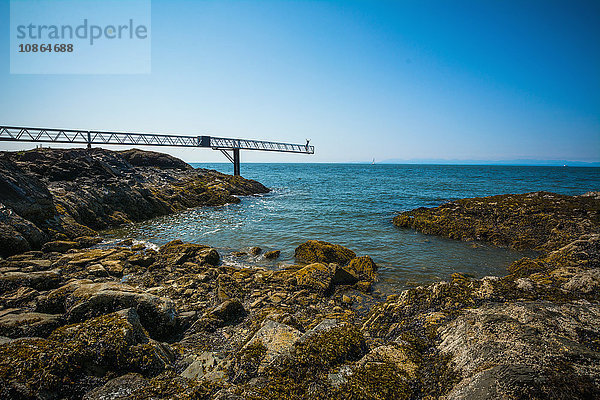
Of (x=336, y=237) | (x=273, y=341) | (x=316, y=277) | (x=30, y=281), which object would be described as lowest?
(x=336, y=237)

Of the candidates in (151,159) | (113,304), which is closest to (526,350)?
(113,304)

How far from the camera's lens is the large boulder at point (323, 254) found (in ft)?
39.3

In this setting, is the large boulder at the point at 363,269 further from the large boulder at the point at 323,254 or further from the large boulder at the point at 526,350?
the large boulder at the point at 526,350

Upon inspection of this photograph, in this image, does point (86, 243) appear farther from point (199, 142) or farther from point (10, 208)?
point (199, 142)

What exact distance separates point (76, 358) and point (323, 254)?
9.33 meters

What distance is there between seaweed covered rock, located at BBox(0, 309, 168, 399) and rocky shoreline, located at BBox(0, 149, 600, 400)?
0.02 meters

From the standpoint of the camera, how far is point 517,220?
56.3 ft

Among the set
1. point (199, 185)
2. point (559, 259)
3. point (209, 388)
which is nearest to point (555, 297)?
point (559, 259)

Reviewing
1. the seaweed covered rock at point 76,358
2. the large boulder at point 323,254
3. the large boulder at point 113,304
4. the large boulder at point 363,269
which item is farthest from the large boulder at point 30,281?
the large boulder at point 363,269

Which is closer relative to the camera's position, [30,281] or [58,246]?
[30,281]

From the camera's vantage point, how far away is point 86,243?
14117 millimetres

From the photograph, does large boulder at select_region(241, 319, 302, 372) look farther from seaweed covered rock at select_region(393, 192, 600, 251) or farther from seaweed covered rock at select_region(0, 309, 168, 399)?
seaweed covered rock at select_region(393, 192, 600, 251)

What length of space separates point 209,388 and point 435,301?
545cm

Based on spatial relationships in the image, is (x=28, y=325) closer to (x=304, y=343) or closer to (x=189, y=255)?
(x=304, y=343)
